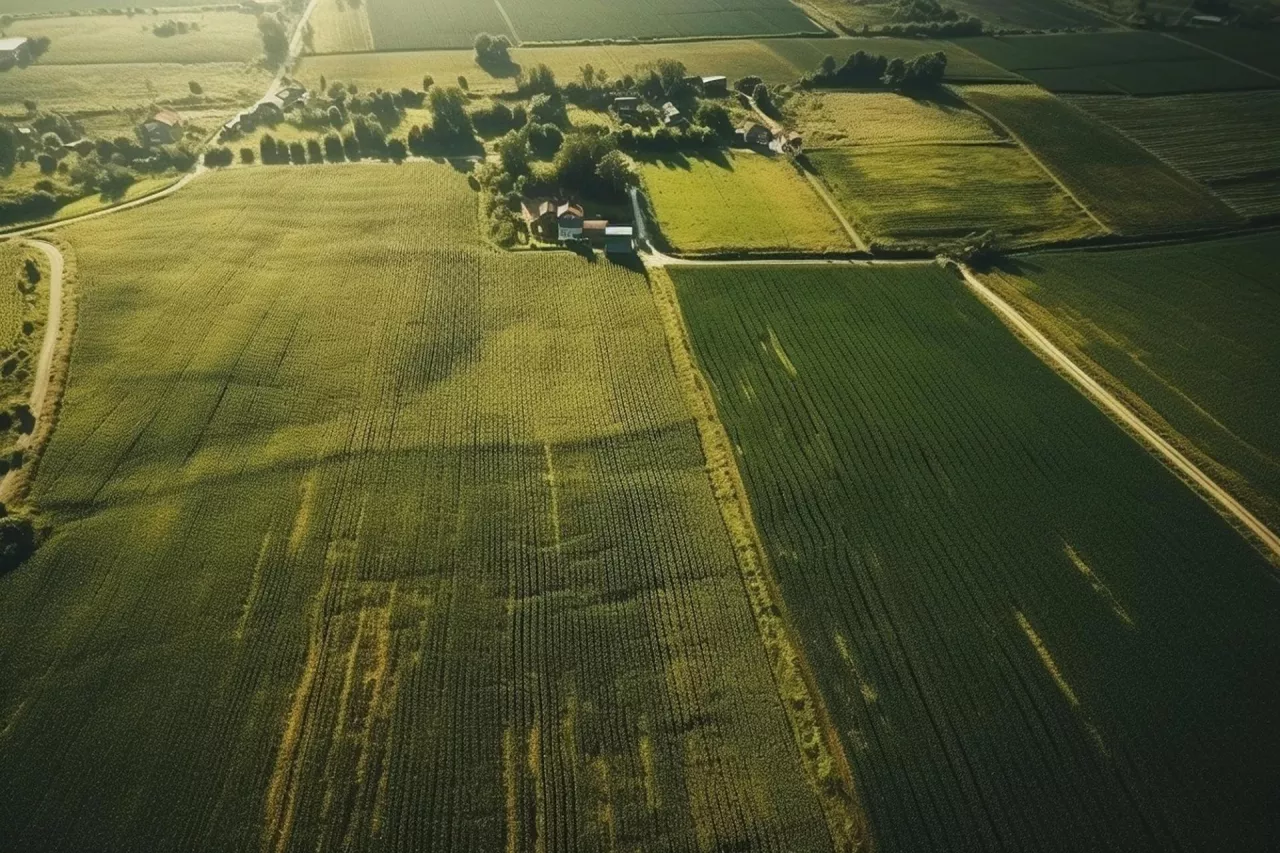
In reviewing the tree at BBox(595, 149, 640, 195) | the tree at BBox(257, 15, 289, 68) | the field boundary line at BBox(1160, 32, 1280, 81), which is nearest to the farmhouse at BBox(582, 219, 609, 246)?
the tree at BBox(595, 149, 640, 195)

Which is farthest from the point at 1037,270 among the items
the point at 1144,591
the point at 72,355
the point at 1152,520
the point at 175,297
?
the point at 72,355

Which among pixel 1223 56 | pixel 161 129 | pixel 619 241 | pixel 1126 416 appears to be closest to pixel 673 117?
pixel 619 241

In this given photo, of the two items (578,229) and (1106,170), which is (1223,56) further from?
(578,229)

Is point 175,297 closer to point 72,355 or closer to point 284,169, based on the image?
point 72,355

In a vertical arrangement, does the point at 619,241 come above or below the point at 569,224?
below

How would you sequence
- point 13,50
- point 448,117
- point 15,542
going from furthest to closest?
point 13,50
point 448,117
point 15,542

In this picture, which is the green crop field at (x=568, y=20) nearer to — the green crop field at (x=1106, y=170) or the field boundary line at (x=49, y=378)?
the green crop field at (x=1106, y=170)

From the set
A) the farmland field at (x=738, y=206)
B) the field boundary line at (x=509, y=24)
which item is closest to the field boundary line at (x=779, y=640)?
the farmland field at (x=738, y=206)

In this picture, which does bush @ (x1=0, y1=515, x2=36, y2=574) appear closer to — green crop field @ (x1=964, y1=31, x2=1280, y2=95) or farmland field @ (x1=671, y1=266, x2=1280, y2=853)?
farmland field @ (x1=671, y1=266, x2=1280, y2=853)
